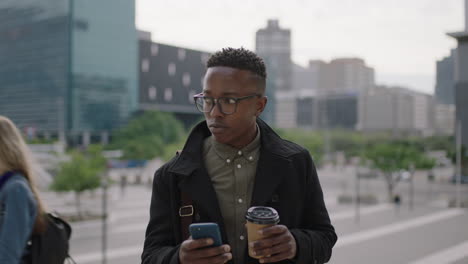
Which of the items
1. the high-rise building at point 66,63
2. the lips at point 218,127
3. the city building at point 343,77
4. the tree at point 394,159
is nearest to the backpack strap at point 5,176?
the lips at point 218,127

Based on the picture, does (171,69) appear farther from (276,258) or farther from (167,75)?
(276,258)

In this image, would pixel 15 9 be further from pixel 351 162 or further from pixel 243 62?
pixel 243 62

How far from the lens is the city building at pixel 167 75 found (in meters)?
55.5

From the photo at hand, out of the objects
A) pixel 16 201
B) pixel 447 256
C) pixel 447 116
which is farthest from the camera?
pixel 447 116

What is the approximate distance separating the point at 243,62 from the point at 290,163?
428 millimetres

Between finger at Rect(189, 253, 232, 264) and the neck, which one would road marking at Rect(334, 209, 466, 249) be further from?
finger at Rect(189, 253, 232, 264)

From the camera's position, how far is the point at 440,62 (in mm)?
10766

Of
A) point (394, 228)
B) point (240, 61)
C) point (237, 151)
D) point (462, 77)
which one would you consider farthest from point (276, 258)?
point (394, 228)

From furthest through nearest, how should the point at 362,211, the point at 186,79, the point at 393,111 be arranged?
the point at 393,111 < the point at 186,79 < the point at 362,211

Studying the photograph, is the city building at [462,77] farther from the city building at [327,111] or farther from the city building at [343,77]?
the city building at [327,111]

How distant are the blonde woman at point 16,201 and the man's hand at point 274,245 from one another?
4.16ft

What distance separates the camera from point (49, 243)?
7.86 feet

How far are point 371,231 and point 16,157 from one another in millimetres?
16669

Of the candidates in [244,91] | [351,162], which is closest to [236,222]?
[244,91]
